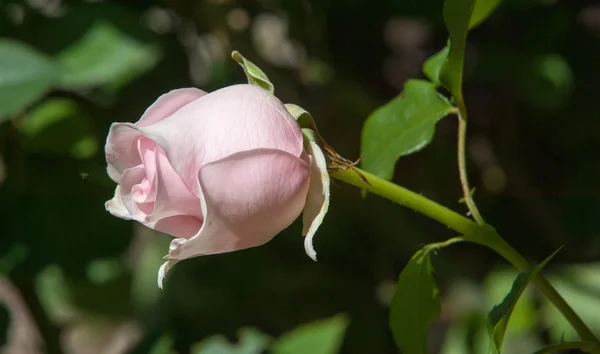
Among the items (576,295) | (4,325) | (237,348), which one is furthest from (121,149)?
(576,295)

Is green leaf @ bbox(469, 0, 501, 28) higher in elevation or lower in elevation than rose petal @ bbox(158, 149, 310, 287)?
higher

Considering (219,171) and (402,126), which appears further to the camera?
(402,126)

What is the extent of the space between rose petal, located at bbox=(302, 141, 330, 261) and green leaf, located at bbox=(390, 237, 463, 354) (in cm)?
10

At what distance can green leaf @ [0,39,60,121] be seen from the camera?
2.68 ft

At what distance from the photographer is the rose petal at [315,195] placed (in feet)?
1.30

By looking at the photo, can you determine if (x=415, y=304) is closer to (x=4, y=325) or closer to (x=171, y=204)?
(x=171, y=204)

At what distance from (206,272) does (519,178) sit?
553mm

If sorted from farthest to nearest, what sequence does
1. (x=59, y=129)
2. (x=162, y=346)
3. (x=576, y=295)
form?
(x=576, y=295)
(x=59, y=129)
(x=162, y=346)

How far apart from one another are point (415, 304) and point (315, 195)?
0.46 ft

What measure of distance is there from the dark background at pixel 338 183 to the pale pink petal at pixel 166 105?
0.55 metres

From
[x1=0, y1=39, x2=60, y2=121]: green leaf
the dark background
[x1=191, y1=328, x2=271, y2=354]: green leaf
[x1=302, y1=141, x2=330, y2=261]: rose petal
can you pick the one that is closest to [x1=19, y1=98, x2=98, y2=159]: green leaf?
the dark background

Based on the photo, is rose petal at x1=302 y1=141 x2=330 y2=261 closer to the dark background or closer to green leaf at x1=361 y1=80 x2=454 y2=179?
green leaf at x1=361 y1=80 x2=454 y2=179

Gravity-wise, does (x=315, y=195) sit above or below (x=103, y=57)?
above

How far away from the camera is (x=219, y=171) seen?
36 centimetres
